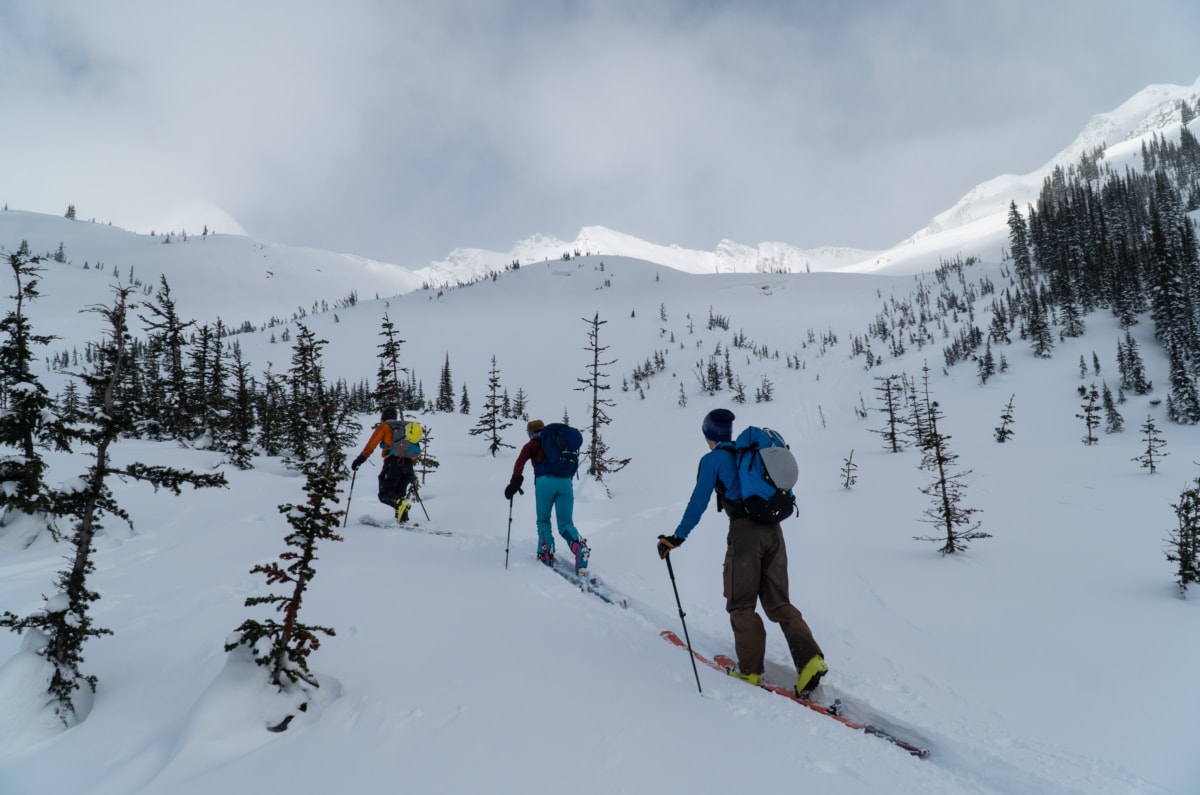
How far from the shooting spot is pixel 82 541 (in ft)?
13.2

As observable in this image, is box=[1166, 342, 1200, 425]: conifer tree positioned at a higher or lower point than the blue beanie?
higher

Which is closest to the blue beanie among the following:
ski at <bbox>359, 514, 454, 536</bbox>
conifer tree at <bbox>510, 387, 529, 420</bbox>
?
ski at <bbox>359, 514, 454, 536</bbox>

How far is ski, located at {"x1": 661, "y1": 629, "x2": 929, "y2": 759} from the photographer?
3.36m

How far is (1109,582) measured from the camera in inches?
254

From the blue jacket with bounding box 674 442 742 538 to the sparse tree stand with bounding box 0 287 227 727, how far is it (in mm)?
4289

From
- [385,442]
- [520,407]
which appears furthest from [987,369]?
[520,407]

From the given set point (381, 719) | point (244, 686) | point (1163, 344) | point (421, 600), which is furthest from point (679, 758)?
point (1163, 344)

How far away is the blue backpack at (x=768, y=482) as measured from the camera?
14.9ft

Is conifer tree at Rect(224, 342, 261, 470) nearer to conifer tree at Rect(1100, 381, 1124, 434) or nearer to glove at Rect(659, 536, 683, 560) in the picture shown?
glove at Rect(659, 536, 683, 560)

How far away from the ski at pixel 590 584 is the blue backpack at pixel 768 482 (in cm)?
246

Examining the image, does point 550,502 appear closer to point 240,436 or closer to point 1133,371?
point 240,436

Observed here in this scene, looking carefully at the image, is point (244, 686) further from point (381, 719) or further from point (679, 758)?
point (679, 758)

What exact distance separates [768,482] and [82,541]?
598 cm

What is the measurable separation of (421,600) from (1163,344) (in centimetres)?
5085
